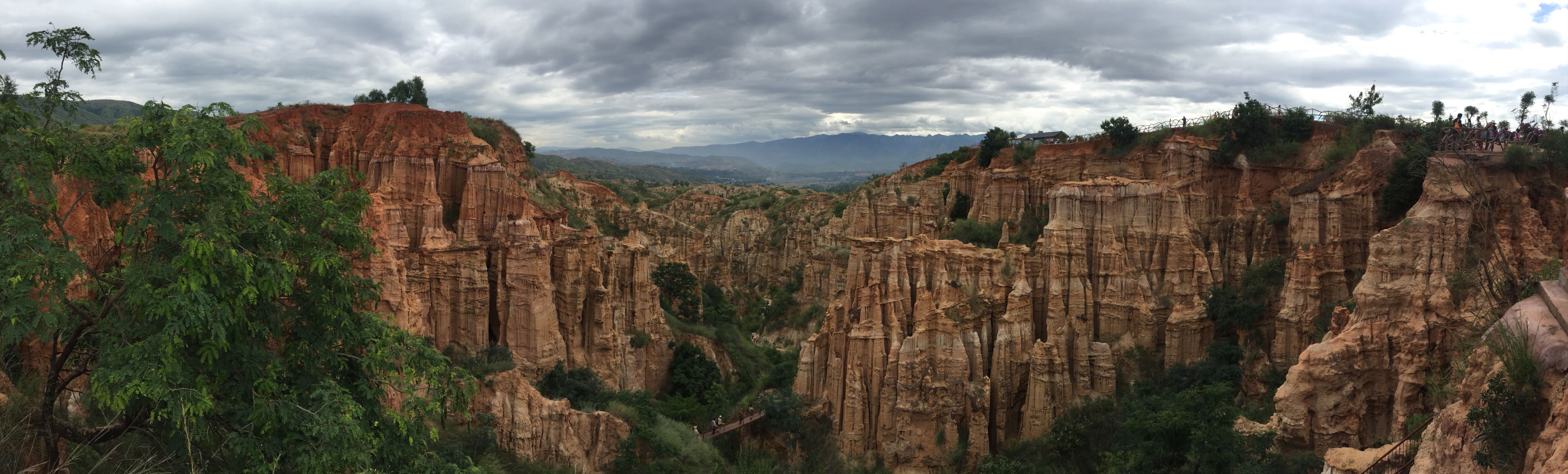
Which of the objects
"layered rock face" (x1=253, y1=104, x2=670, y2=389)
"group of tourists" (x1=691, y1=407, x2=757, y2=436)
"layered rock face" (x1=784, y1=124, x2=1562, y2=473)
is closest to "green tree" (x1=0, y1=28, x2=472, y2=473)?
"layered rock face" (x1=253, y1=104, x2=670, y2=389)

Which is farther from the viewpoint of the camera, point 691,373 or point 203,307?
point 691,373

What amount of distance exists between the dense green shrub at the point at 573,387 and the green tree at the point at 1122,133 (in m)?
29.1

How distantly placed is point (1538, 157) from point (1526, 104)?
11.1 ft

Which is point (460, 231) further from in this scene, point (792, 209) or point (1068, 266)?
point (792, 209)

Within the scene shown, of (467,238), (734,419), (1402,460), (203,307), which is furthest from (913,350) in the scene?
(203,307)

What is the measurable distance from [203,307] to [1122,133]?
40981 mm

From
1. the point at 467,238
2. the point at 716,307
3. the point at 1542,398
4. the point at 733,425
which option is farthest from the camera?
the point at 716,307

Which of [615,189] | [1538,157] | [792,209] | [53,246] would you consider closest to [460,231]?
[53,246]

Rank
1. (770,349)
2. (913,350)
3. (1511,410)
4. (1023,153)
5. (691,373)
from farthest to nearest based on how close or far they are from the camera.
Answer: (1023,153) → (770,349) → (691,373) → (913,350) → (1511,410)

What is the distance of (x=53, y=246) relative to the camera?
348 inches

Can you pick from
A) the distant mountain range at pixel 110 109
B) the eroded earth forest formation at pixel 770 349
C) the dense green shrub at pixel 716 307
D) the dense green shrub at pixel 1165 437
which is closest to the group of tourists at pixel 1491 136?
the eroded earth forest formation at pixel 770 349

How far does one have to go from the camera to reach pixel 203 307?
343 inches

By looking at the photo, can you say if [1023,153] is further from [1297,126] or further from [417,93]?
[417,93]

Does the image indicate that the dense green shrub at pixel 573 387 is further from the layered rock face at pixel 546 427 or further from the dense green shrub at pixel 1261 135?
the dense green shrub at pixel 1261 135
